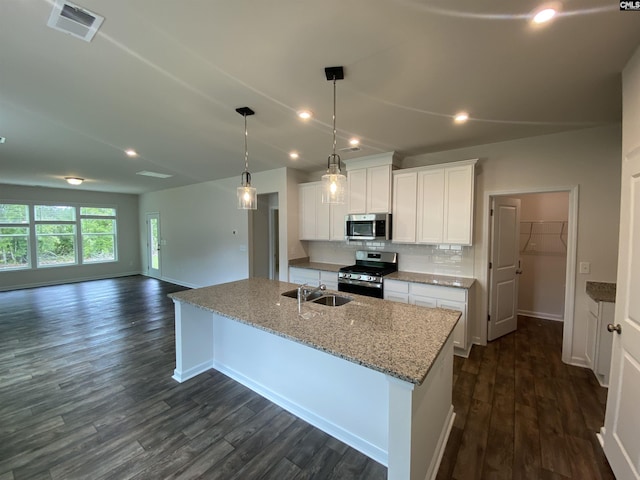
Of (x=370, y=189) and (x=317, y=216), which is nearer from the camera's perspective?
(x=370, y=189)

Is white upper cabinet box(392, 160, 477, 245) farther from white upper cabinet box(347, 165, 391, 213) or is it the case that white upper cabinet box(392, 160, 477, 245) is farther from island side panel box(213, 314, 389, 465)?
island side panel box(213, 314, 389, 465)

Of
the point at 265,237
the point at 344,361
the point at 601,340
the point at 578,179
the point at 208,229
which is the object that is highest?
the point at 578,179

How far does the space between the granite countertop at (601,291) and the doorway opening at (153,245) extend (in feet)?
29.9

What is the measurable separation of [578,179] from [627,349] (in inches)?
84.6

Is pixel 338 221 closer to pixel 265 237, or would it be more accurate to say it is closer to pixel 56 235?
pixel 265 237

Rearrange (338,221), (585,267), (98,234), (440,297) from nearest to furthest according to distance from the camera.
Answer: (585,267), (440,297), (338,221), (98,234)

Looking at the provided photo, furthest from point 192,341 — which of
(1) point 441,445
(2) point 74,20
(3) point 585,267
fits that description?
(3) point 585,267

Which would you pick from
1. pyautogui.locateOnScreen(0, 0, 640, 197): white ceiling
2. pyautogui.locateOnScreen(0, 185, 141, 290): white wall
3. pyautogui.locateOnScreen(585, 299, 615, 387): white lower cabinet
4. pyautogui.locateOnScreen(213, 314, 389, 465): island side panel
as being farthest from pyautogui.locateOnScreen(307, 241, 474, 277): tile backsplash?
pyautogui.locateOnScreen(0, 185, 141, 290): white wall

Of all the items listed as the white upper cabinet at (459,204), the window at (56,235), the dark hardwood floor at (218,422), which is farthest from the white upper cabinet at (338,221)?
the window at (56,235)

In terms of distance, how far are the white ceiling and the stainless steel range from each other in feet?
5.87

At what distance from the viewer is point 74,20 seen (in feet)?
4.58

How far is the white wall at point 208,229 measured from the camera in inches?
198

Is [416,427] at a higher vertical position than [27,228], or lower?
lower

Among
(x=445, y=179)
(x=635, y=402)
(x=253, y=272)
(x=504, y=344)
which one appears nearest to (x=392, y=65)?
(x=445, y=179)
